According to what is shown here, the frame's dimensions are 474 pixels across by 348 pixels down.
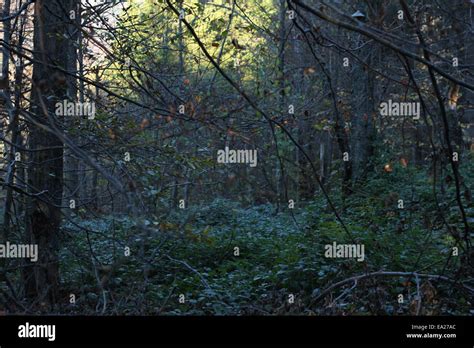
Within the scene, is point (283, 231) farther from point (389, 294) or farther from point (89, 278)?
point (389, 294)

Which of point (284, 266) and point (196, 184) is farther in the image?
point (284, 266)

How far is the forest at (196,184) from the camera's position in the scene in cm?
386

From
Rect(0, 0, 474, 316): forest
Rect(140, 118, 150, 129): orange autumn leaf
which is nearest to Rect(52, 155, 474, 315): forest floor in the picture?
Rect(0, 0, 474, 316): forest

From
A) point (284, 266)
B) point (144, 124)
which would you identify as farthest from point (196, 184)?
point (284, 266)

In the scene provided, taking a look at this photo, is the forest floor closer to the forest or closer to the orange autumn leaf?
the forest

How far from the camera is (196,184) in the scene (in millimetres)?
6305

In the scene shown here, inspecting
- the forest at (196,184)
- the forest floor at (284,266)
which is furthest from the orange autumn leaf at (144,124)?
the forest floor at (284,266)

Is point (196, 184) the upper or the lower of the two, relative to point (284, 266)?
upper

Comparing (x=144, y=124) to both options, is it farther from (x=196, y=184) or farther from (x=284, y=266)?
(x=284, y=266)

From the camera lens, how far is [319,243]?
31.2 ft

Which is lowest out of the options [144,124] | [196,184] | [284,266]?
[284,266]

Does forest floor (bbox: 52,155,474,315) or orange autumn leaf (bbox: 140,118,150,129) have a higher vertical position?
orange autumn leaf (bbox: 140,118,150,129)

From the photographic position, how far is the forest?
386 centimetres
